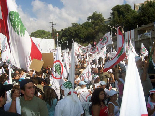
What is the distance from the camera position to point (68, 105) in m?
3.60

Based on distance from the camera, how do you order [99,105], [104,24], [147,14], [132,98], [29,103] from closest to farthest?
[132,98] < [29,103] < [99,105] < [147,14] < [104,24]

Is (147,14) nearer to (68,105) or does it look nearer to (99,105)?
(99,105)

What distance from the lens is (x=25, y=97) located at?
300 cm

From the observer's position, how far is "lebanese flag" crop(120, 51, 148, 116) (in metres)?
2.01

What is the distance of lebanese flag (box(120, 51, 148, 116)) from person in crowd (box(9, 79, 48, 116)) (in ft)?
4.39

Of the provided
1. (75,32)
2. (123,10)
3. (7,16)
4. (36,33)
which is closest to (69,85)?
(7,16)

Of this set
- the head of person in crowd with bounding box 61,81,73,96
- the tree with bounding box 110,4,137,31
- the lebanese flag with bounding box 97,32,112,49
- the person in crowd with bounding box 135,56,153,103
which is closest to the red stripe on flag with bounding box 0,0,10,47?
the head of person in crowd with bounding box 61,81,73,96

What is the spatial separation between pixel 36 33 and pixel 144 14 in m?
81.5

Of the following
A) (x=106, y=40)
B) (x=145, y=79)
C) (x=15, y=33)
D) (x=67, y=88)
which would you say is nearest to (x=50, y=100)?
(x=67, y=88)

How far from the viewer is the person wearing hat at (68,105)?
3566 millimetres

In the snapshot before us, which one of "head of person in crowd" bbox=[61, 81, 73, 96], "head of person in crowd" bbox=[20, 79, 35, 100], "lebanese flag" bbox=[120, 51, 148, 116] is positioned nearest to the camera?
"lebanese flag" bbox=[120, 51, 148, 116]

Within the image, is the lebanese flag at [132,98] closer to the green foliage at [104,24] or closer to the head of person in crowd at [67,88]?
the head of person in crowd at [67,88]

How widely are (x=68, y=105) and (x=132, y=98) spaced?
177cm

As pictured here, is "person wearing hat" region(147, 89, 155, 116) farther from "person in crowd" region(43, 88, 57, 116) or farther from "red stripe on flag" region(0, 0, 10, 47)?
"red stripe on flag" region(0, 0, 10, 47)
